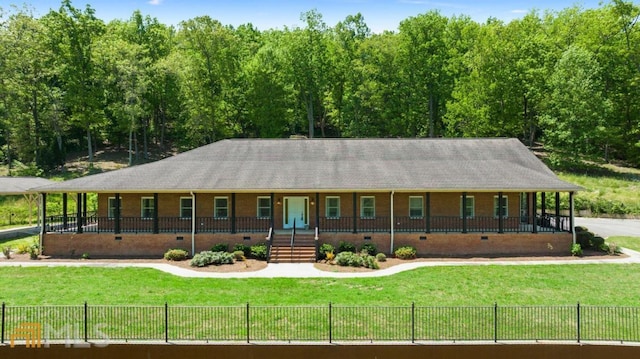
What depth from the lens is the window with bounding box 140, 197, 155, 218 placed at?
1099 inches

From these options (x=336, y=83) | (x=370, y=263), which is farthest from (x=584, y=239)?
(x=336, y=83)

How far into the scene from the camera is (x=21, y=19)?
52.0m

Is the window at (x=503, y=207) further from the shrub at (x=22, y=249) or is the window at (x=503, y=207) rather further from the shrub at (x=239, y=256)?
the shrub at (x=22, y=249)

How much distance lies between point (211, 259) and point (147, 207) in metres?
6.59

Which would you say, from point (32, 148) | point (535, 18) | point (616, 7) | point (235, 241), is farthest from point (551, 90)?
point (32, 148)

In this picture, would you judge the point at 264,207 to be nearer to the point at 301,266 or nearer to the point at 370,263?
the point at 301,266

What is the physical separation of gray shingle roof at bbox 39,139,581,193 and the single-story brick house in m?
0.08

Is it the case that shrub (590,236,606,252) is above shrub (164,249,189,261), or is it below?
above

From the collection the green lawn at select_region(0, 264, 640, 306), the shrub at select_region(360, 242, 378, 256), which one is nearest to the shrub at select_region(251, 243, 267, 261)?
the green lawn at select_region(0, 264, 640, 306)

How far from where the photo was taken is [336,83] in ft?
204

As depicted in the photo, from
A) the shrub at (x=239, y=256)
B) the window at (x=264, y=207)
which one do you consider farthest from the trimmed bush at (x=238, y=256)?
the window at (x=264, y=207)

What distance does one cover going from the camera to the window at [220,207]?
91.1 ft

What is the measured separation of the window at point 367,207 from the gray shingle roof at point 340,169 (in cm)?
144

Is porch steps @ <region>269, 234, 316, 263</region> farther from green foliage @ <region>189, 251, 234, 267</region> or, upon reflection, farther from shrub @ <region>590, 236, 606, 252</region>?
shrub @ <region>590, 236, 606, 252</region>
